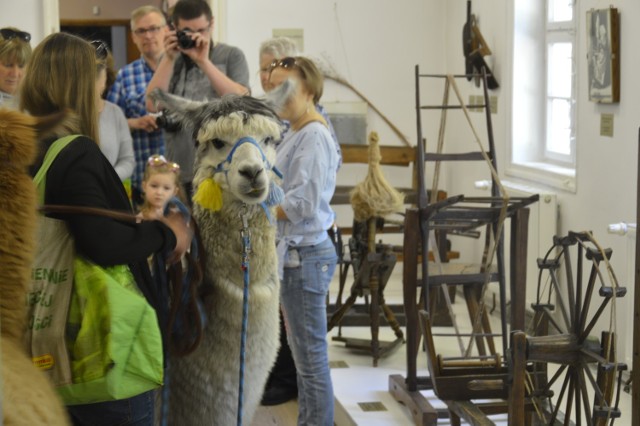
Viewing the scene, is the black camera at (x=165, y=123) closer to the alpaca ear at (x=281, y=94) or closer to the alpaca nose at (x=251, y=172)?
the alpaca ear at (x=281, y=94)

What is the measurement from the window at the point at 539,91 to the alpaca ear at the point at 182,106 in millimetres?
4462

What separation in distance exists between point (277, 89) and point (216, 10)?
567 cm

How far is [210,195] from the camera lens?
2.91 m

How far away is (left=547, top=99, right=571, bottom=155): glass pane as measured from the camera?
23.4 feet

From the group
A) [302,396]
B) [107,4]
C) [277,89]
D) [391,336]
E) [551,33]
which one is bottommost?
[391,336]

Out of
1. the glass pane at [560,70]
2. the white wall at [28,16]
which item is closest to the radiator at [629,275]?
the glass pane at [560,70]

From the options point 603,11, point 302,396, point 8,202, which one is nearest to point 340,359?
point 302,396

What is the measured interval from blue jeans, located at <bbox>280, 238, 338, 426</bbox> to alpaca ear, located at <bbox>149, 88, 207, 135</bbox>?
2.56ft

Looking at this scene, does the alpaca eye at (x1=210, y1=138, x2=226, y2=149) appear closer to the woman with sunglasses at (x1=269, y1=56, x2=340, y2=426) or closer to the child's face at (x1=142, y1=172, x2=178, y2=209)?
the woman with sunglasses at (x1=269, y1=56, x2=340, y2=426)

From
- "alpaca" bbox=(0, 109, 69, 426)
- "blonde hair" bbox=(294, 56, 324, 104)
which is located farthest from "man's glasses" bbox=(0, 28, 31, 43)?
"alpaca" bbox=(0, 109, 69, 426)

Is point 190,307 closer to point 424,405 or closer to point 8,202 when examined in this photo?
point 8,202

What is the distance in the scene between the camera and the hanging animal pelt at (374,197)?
19.0 ft

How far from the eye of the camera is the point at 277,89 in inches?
128

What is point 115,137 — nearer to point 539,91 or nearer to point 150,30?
point 150,30
